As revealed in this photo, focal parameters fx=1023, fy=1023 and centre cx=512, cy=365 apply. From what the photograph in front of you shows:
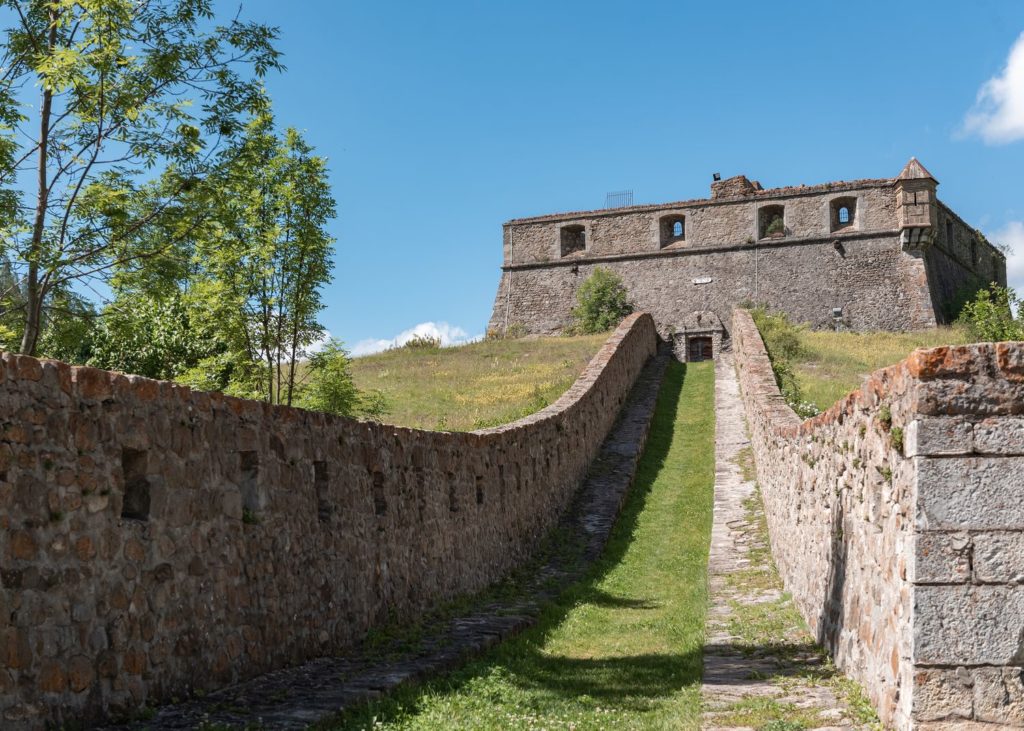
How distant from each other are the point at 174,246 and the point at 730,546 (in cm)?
826

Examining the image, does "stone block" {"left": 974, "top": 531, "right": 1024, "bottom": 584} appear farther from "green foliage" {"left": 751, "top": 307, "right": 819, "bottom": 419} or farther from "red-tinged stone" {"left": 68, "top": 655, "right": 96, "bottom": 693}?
"green foliage" {"left": 751, "top": 307, "right": 819, "bottom": 419}

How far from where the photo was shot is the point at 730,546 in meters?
14.1

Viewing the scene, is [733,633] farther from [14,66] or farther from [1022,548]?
[14,66]

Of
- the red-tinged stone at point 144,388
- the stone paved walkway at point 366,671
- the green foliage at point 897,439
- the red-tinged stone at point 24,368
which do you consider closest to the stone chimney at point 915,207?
the stone paved walkway at point 366,671

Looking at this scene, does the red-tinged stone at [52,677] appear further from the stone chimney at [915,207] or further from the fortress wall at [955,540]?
the stone chimney at [915,207]

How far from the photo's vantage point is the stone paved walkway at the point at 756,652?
6.30m

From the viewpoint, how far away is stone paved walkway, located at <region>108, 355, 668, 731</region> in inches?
224

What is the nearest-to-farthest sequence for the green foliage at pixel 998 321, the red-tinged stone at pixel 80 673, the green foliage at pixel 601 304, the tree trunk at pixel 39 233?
1. the red-tinged stone at pixel 80 673
2. the tree trunk at pixel 39 233
3. the green foliage at pixel 998 321
4. the green foliage at pixel 601 304

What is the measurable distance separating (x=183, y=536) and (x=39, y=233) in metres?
6.24

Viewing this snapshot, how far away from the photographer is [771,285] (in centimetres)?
4669

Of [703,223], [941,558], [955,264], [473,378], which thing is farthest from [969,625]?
[955,264]

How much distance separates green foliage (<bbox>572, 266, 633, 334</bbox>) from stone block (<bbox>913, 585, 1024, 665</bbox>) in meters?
40.7

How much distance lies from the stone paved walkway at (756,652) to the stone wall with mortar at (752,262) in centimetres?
3105

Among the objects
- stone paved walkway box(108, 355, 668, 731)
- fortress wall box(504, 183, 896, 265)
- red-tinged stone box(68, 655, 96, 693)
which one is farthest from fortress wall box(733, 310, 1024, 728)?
fortress wall box(504, 183, 896, 265)
